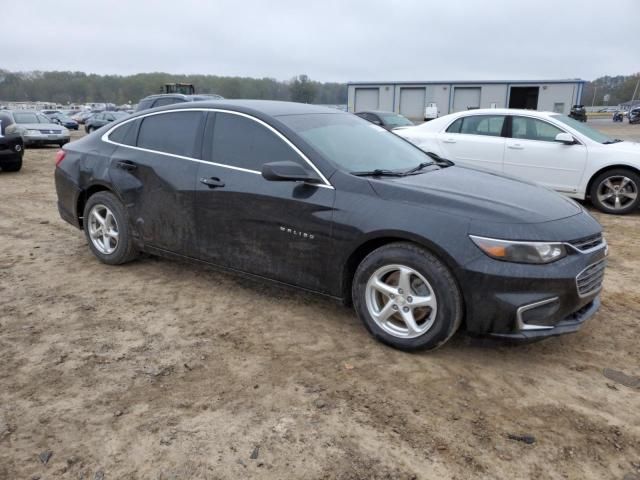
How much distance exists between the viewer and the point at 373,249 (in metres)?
3.60

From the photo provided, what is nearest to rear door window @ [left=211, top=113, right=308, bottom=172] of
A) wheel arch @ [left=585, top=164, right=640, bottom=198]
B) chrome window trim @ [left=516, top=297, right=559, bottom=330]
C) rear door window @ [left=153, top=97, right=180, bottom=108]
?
chrome window trim @ [left=516, top=297, right=559, bottom=330]

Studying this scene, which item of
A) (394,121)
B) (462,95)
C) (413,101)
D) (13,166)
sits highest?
(462,95)

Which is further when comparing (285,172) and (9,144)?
(9,144)

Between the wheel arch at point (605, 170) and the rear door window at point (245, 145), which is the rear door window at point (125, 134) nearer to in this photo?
the rear door window at point (245, 145)

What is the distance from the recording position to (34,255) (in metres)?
5.66

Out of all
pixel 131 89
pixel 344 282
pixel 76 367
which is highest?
pixel 131 89


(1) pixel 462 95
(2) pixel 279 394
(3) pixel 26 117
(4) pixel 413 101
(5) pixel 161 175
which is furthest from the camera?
(4) pixel 413 101

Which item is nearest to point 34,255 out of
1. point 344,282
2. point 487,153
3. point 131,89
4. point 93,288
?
point 93,288

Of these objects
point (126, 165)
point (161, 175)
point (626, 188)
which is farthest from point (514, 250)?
point (626, 188)

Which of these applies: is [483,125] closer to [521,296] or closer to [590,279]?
[590,279]

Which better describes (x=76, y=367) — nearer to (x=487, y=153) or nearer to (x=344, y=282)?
(x=344, y=282)

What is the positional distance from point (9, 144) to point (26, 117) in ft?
32.0

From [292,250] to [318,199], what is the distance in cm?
43

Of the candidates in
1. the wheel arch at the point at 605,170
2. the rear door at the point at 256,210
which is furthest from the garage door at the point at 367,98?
the rear door at the point at 256,210
